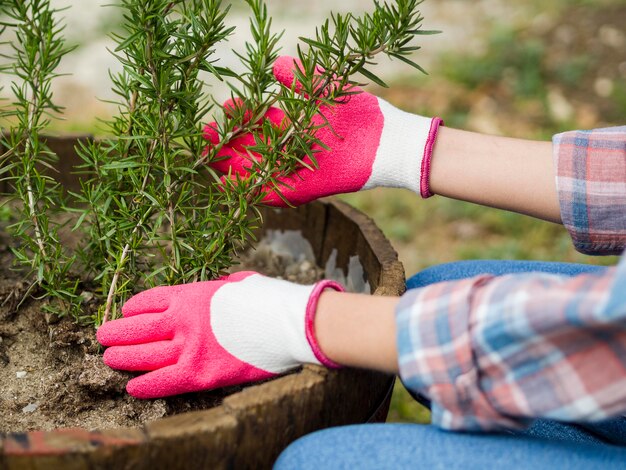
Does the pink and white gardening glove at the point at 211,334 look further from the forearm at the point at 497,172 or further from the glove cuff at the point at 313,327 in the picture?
the forearm at the point at 497,172

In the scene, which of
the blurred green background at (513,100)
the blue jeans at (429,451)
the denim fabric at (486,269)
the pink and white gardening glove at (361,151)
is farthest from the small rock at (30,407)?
the blurred green background at (513,100)

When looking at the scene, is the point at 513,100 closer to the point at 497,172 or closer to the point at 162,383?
the point at 497,172

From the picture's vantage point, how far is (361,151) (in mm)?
1510

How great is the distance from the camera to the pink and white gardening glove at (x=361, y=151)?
4.84ft

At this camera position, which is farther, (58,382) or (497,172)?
(497,172)

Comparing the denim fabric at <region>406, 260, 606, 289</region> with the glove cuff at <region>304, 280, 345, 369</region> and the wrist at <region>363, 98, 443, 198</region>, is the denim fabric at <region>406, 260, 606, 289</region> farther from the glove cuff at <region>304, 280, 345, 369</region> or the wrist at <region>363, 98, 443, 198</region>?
the glove cuff at <region>304, 280, 345, 369</region>

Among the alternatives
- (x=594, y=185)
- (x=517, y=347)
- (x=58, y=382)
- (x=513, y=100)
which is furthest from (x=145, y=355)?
(x=513, y=100)

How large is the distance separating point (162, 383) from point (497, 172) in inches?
30.5

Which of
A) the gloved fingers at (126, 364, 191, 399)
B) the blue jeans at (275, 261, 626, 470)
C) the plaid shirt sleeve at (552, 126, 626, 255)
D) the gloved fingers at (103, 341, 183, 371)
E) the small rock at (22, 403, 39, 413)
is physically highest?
the plaid shirt sleeve at (552, 126, 626, 255)

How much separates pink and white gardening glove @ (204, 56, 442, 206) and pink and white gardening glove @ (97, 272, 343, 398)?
12.6 inches

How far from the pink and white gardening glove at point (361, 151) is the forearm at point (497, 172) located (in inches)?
1.4

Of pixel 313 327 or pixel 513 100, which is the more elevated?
pixel 513 100

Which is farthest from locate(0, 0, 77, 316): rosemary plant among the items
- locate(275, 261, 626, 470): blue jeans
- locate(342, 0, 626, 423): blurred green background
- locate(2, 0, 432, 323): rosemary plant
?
locate(342, 0, 626, 423): blurred green background

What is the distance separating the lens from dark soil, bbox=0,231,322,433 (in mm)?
1226
